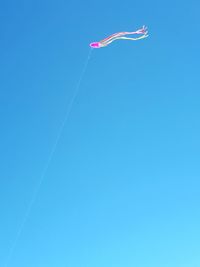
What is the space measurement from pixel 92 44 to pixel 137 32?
3413mm

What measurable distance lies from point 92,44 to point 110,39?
5.17ft

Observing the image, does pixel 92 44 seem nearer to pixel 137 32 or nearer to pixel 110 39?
pixel 110 39

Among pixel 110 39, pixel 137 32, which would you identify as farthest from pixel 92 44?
pixel 137 32

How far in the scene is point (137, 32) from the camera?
27625 mm

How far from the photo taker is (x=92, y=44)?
27828mm

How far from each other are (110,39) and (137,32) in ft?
7.04

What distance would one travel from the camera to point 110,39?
1120 inches
